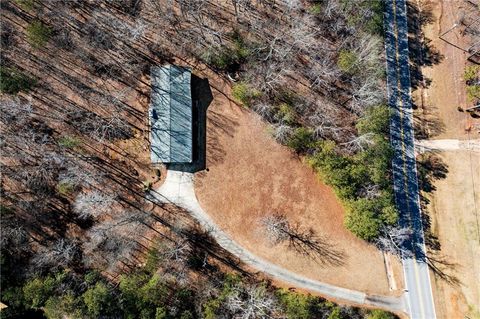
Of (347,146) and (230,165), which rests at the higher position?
(347,146)

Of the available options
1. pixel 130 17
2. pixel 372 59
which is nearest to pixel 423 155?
pixel 372 59

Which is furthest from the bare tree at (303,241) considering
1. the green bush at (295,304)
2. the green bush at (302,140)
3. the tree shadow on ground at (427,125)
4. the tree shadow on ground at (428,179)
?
the tree shadow on ground at (427,125)

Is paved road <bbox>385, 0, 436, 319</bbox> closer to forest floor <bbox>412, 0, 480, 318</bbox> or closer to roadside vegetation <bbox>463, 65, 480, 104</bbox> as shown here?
forest floor <bbox>412, 0, 480, 318</bbox>

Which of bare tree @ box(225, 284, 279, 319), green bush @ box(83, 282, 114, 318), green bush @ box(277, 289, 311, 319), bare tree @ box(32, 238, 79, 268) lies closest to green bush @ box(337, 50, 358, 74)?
green bush @ box(277, 289, 311, 319)

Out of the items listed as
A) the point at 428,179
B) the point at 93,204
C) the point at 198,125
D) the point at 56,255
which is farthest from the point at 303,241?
the point at 56,255

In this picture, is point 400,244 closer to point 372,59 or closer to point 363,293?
point 363,293

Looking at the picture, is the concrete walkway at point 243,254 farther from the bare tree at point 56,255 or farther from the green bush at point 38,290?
the green bush at point 38,290
